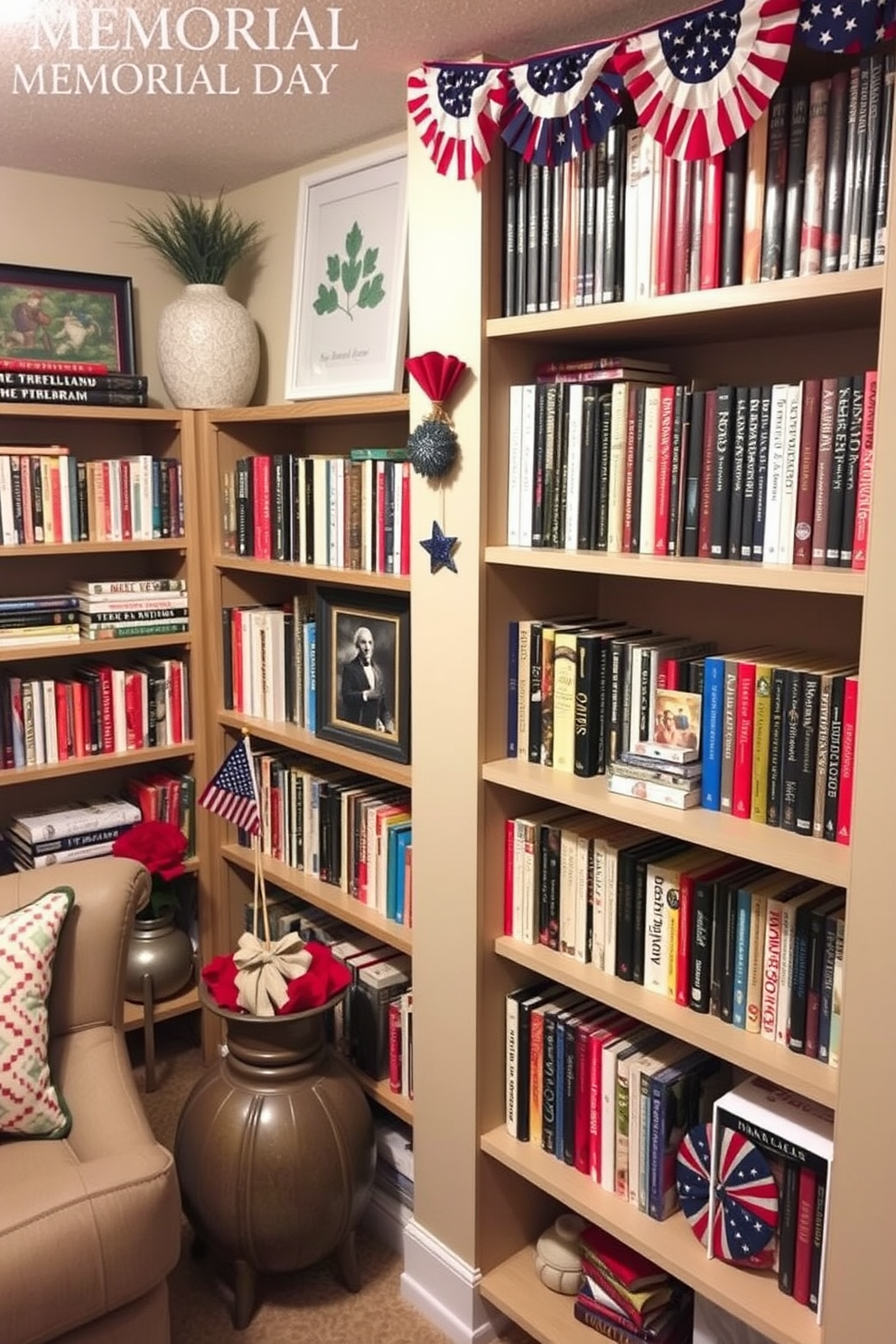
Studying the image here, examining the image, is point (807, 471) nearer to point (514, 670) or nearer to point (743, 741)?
point (743, 741)

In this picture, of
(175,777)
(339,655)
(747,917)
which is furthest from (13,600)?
(747,917)

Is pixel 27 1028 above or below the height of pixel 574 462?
below

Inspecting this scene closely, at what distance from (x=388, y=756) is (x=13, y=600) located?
41.0 inches

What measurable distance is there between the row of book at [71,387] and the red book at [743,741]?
5.69 feet

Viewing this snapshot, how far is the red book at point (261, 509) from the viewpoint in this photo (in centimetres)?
262

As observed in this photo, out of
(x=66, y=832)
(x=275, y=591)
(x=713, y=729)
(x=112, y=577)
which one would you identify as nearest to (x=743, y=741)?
(x=713, y=729)

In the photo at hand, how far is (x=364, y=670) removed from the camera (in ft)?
7.73

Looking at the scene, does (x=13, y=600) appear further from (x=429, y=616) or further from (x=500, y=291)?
(x=500, y=291)

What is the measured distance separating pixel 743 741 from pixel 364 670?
93 centimetres

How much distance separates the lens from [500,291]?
1878 mm

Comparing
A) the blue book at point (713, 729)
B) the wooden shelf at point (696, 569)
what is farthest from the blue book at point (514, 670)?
the blue book at point (713, 729)

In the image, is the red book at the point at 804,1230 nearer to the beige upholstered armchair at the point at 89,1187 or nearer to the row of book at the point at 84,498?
the beige upholstered armchair at the point at 89,1187

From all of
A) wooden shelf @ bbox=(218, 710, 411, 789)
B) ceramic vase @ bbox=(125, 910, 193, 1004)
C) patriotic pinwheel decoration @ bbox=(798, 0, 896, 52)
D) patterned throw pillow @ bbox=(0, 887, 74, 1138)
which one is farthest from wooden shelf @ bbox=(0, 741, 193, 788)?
patriotic pinwheel decoration @ bbox=(798, 0, 896, 52)

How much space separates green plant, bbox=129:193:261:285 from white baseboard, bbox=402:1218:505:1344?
7.31 feet
